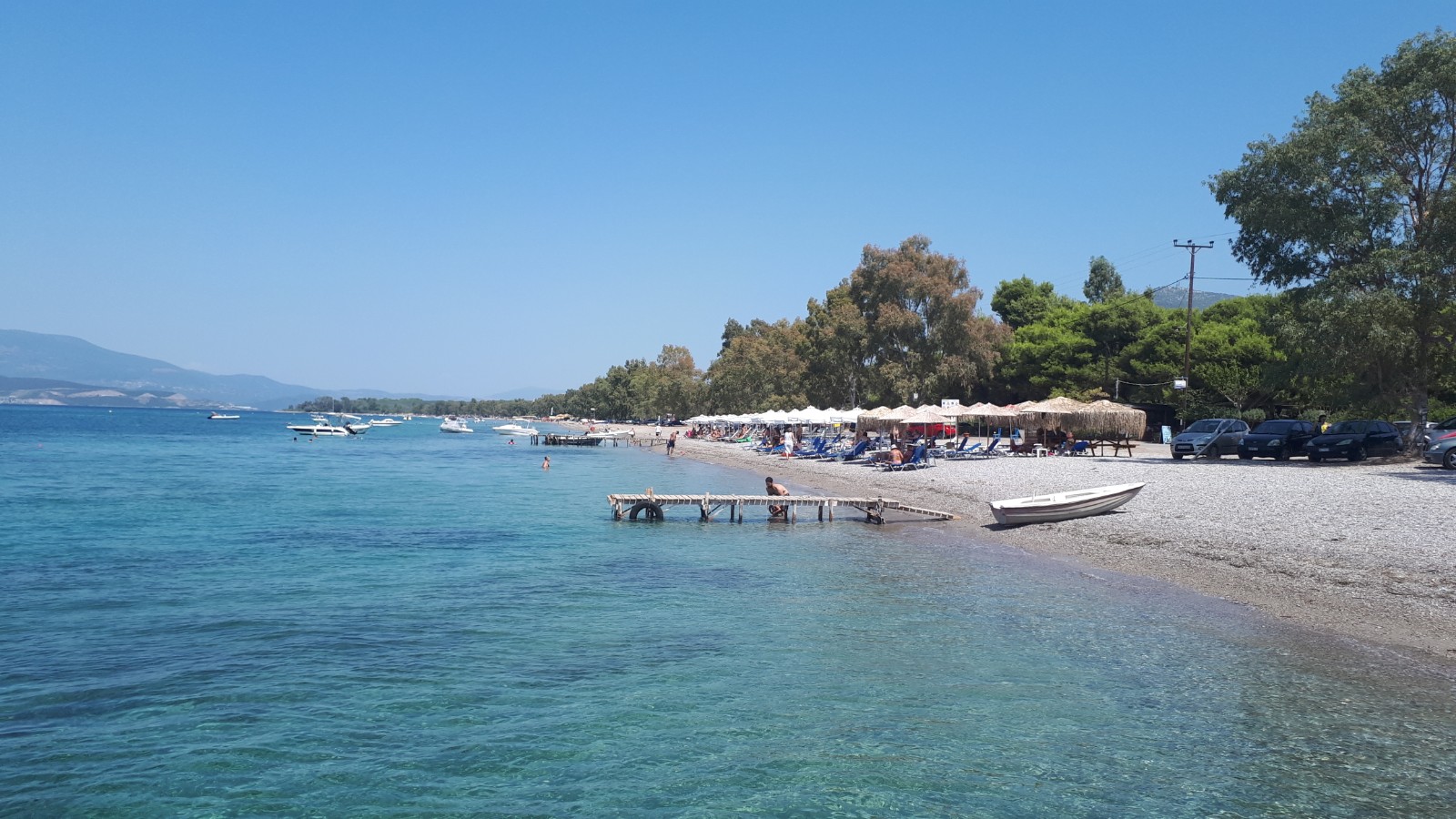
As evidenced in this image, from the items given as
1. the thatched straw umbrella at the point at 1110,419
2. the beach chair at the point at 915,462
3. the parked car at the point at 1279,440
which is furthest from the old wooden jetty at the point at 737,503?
the thatched straw umbrella at the point at 1110,419

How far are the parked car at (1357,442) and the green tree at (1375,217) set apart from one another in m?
1.06

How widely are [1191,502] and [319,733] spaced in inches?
750

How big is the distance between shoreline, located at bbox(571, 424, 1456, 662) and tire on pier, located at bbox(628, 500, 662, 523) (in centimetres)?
765

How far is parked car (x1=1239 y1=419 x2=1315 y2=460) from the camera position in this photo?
31062mm

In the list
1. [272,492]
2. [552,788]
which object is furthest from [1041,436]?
[552,788]

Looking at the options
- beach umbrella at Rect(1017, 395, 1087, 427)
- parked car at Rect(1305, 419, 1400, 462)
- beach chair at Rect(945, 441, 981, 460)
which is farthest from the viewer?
beach chair at Rect(945, 441, 981, 460)

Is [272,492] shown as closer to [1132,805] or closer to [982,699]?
[982,699]

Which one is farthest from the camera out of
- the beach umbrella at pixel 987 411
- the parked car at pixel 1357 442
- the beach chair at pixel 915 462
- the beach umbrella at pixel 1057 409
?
the beach umbrella at pixel 987 411

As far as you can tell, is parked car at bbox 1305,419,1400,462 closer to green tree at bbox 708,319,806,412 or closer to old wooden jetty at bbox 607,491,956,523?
old wooden jetty at bbox 607,491,956,523

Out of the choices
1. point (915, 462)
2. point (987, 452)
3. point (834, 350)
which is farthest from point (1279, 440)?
point (834, 350)

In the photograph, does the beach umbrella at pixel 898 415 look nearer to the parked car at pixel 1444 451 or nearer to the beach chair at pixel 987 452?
the beach chair at pixel 987 452

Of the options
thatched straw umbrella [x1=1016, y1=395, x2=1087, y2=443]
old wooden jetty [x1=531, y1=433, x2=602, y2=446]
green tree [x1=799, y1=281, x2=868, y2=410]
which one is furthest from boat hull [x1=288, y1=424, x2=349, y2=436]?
thatched straw umbrella [x1=1016, y1=395, x2=1087, y2=443]

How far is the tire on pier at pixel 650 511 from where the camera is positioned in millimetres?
26125

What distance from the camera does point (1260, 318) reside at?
5394 centimetres
